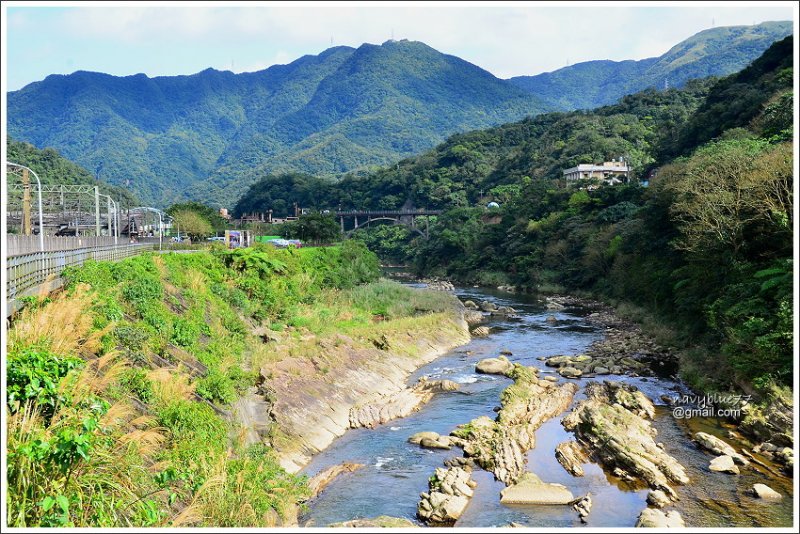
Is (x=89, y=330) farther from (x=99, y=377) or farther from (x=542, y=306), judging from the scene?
(x=542, y=306)

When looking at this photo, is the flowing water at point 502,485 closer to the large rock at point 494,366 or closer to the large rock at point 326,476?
the large rock at point 326,476

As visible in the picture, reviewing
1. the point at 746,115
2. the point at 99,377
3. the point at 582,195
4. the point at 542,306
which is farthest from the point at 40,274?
the point at 582,195

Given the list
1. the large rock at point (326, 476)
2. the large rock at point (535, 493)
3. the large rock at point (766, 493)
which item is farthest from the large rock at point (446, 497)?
the large rock at point (766, 493)

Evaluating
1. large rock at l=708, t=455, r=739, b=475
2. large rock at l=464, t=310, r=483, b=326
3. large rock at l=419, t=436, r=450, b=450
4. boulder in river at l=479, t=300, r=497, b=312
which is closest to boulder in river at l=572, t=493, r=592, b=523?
large rock at l=708, t=455, r=739, b=475

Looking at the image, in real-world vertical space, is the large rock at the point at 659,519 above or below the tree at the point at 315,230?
below

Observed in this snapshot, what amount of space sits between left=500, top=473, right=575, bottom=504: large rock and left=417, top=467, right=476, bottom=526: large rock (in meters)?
1.02

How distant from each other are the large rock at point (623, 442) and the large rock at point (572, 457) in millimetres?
379

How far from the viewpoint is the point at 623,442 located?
2117 cm

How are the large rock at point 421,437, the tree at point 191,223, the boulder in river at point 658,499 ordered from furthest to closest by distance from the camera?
the tree at point 191,223 → the large rock at point 421,437 → the boulder in river at point 658,499

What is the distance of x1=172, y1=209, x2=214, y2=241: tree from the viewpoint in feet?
267

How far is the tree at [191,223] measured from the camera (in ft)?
267

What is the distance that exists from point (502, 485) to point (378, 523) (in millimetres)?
4964

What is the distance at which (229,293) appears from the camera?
36.5 m

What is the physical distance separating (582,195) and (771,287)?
60636 millimetres
